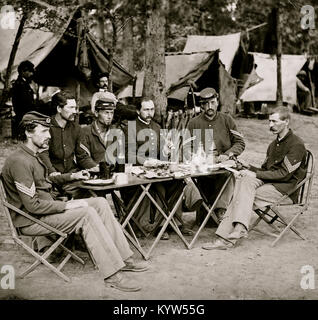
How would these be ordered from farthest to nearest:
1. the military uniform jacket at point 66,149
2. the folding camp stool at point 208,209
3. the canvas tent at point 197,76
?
the canvas tent at point 197,76
the military uniform jacket at point 66,149
the folding camp stool at point 208,209

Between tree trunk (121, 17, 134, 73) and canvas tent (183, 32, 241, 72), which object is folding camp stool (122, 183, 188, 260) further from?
canvas tent (183, 32, 241, 72)

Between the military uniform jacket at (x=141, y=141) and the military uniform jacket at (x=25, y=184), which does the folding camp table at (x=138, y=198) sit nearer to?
the military uniform jacket at (x=25, y=184)

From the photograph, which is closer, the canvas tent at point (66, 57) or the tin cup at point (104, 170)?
the tin cup at point (104, 170)

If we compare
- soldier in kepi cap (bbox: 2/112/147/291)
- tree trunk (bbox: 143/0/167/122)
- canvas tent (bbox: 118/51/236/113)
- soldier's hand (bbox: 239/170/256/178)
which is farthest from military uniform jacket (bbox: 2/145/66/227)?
canvas tent (bbox: 118/51/236/113)

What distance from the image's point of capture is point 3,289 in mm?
4230

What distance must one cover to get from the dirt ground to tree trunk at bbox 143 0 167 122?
4276mm

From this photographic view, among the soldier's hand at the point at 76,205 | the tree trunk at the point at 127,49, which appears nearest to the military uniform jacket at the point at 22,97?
the tree trunk at the point at 127,49

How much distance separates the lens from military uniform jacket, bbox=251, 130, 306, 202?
17.8 ft

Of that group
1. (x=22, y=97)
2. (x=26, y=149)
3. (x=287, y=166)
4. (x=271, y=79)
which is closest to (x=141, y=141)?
(x=287, y=166)

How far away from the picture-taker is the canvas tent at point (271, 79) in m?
18.6

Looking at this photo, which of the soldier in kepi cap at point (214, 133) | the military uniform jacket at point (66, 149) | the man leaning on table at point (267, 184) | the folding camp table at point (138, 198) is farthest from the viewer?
the soldier in kepi cap at point (214, 133)

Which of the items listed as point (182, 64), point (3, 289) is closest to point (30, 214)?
point (3, 289)

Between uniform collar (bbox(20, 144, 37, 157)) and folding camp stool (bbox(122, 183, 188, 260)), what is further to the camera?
folding camp stool (bbox(122, 183, 188, 260))
